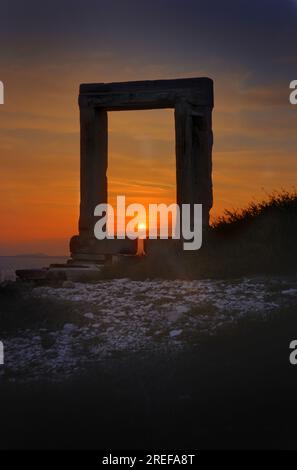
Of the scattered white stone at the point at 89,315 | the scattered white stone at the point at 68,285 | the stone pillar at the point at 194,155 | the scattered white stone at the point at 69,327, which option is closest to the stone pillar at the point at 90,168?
the stone pillar at the point at 194,155

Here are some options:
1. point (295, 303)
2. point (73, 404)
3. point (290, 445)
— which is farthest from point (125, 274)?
point (290, 445)

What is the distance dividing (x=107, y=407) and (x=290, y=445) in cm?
169

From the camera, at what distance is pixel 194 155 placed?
15617mm

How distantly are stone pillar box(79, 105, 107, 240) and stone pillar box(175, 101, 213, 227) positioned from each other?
180 centimetres

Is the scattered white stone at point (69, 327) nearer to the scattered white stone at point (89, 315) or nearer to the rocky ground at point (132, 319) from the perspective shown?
the rocky ground at point (132, 319)

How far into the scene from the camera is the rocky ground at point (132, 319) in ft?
26.7

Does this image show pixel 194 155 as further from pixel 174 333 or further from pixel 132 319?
pixel 174 333

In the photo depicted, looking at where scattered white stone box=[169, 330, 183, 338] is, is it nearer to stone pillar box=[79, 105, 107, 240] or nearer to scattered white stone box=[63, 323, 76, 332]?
scattered white stone box=[63, 323, 76, 332]

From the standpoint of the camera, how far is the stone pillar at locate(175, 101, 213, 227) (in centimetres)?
1503

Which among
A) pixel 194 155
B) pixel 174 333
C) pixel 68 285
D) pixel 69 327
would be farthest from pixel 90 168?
pixel 174 333

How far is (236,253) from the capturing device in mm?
12414

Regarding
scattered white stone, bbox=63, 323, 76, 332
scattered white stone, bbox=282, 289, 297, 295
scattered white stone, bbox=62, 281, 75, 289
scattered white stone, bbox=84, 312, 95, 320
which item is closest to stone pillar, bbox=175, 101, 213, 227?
scattered white stone, bbox=62, 281, 75, 289

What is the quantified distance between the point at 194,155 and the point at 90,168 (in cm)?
226
